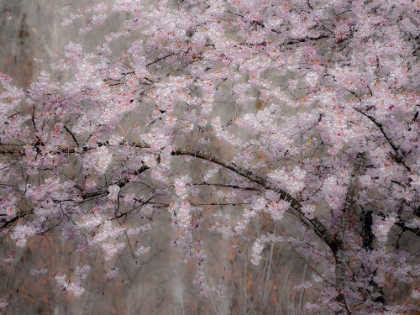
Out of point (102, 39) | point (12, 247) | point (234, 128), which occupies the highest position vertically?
point (102, 39)

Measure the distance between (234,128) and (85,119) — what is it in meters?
2.49

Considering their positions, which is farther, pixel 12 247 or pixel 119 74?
pixel 12 247

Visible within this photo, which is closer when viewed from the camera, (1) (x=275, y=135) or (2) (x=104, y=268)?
(1) (x=275, y=135)

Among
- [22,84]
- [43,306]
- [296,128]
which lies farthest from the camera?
[22,84]

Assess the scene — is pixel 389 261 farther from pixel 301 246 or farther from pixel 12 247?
pixel 12 247

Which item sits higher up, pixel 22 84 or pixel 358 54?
pixel 358 54

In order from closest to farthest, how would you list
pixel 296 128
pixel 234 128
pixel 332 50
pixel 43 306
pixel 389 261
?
1. pixel 296 128
2. pixel 389 261
3. pixel 332 50
4. pixel 234 128
5. pixel 43 306

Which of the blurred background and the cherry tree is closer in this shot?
the cherry tree

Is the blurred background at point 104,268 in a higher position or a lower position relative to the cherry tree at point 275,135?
lower

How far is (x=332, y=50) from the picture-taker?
4.32 metres

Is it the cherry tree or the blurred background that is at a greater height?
the cherry tree

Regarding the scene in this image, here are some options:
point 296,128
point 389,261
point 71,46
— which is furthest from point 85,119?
point 389,261

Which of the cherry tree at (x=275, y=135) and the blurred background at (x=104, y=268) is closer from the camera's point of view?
the cherry tree at (x=275, y=135)

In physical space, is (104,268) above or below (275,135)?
below
